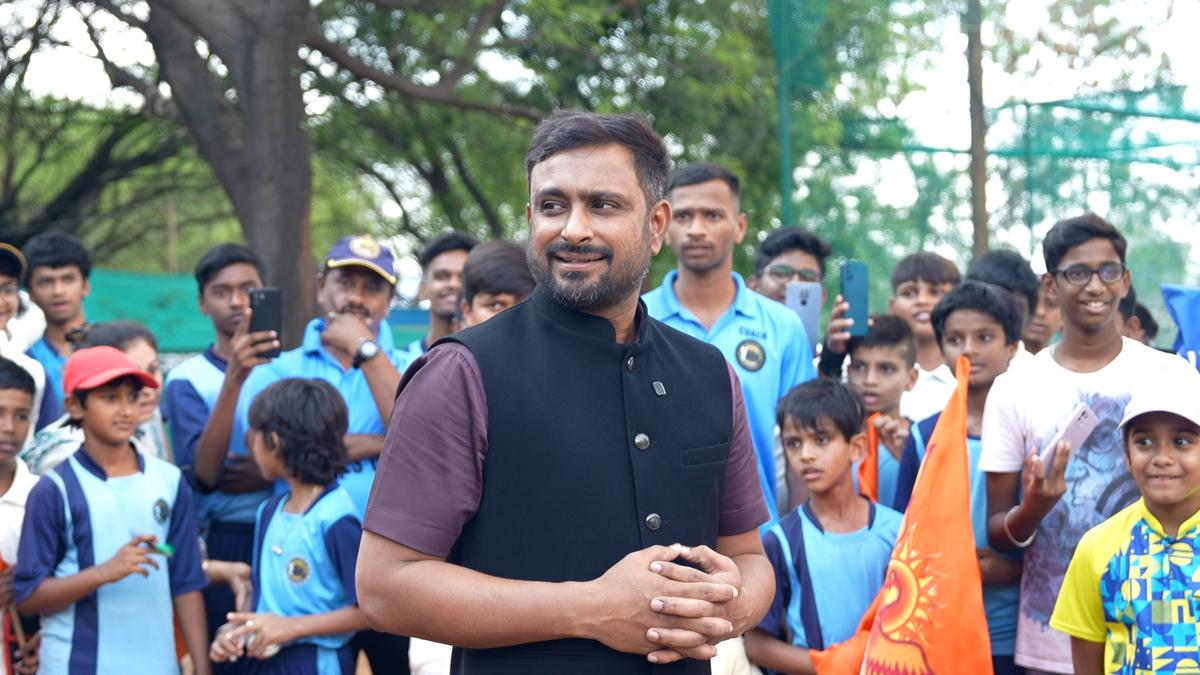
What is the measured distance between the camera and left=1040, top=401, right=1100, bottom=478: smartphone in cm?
→ 394

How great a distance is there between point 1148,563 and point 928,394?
2.27 m

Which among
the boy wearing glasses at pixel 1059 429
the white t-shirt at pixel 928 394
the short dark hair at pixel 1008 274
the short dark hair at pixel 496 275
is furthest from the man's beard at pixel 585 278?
the short dark hair at pixel 1008 274

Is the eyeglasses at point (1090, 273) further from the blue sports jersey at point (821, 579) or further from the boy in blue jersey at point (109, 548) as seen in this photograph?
the boy in blue jersey at point (109, 548)

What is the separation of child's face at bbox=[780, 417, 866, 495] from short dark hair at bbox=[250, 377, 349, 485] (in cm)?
168

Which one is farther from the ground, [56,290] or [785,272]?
[785,272]

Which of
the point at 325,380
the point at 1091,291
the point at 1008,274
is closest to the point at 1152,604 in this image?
the point at 1091,291

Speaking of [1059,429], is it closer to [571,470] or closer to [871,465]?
[871,465]

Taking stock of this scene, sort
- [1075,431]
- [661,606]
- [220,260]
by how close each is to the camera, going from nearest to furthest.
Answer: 1. [661,606]
2. [1075,431]
3. [220,260]

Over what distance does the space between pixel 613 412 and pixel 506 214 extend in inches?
621

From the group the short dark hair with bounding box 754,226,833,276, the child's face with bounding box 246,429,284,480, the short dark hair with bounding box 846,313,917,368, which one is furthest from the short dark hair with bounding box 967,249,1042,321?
the child's face with bounding box 246,429,284,480

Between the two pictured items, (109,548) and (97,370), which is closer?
(109,548)

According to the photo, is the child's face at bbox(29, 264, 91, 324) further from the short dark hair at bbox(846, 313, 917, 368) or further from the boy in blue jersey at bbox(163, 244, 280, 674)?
the short dark hair at bbox(846, 313, 917, 368)

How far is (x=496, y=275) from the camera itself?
4723 millimetres

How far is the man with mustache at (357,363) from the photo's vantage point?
5.03 metres
